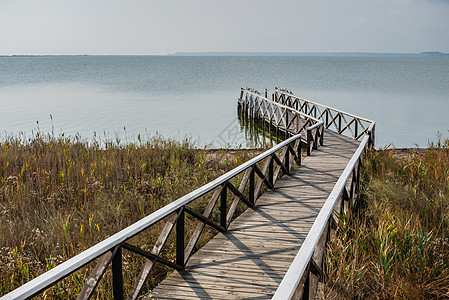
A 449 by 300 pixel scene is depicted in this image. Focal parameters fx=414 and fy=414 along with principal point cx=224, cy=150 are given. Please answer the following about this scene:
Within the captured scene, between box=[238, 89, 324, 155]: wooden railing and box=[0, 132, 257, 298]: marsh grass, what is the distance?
247 cm

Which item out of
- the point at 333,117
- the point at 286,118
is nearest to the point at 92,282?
the point at 286,118

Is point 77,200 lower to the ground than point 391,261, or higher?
lower

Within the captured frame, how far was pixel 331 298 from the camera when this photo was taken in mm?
3334

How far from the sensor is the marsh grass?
4938 millimetres

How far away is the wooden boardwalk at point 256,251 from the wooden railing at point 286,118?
13.3 feet

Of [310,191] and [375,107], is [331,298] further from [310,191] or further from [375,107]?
[375,107]

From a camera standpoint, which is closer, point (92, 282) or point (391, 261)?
point (92, 282)

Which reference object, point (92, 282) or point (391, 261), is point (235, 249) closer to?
point (391, 261)

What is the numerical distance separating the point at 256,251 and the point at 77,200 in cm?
405

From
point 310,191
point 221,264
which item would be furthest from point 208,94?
point 221,264

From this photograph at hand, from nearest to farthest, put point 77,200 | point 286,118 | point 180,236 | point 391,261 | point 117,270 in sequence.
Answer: point 117,270 → point 391,261 → point 180,236 → point 77,200 → point 286,118

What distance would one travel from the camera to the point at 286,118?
1773 cm

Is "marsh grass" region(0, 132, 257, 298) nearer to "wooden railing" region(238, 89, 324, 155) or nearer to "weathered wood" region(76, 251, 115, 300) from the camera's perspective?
"weathered wood" region(76, 251, 115, 300)

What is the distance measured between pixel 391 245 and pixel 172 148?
25.4ft
